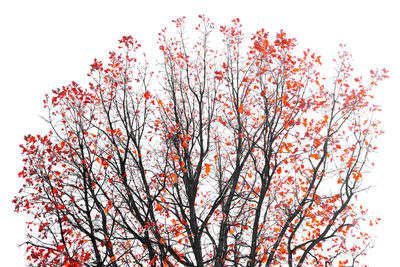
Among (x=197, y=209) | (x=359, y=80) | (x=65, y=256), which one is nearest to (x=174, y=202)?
(x=197, y=209)

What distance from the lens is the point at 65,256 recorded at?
10312mm

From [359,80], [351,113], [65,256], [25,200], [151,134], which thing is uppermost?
[359,80]

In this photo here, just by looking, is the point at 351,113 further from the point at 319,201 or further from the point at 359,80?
the point at 319,201

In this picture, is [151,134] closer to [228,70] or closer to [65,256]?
[228,70]

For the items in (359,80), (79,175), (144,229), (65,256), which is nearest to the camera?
(65,256)

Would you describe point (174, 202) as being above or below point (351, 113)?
below

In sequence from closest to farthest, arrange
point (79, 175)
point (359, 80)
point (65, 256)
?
point (65, 256) < point (79, 175) < point (359, 80)

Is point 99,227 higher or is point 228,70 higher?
point 228,70

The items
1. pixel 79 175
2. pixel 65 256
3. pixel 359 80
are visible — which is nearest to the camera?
pixel 65 256

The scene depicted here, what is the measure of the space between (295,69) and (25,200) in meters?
10.6

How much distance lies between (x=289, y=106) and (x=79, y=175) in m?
8.03

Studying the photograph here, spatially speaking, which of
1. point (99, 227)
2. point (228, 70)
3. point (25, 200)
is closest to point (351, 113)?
point (228, 70)

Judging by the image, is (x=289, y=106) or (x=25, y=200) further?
(x=289, y=106)

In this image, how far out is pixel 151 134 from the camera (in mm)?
13234
